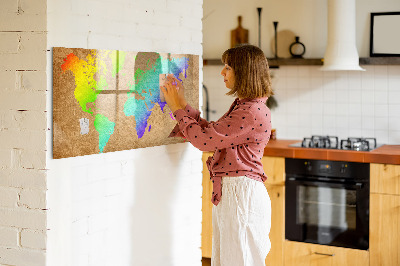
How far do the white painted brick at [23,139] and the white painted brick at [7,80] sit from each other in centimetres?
17

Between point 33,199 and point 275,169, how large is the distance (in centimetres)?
243

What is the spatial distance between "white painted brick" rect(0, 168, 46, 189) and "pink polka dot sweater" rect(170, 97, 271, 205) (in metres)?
0.71

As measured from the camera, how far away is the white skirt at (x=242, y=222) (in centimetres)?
276

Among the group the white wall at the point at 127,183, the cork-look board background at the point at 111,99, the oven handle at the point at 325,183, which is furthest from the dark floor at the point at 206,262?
the cork-look board background at the point at 111,99

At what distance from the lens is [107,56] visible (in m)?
2.51

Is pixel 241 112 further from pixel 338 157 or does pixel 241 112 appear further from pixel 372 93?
pixel 372 93

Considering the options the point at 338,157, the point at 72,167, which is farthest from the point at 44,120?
the point at 338,157

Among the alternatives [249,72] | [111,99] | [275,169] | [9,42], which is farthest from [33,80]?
[275,169]

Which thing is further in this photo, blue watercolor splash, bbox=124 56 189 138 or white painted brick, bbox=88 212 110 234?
blue watercolor splash, bbox=124 56 189 138

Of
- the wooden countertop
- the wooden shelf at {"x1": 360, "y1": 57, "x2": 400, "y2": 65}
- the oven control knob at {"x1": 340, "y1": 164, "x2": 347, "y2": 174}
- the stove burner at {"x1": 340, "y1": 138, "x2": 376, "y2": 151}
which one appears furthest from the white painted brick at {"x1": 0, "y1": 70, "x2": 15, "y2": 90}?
the wooden shelf at {"x1": 360, "y1": 57, "x2": 400, "y2": 65}

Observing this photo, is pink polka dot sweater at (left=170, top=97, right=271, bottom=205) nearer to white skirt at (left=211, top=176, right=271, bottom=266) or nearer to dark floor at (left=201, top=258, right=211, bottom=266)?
white skirt at (left=211, top=176, right=271, bottom=266)

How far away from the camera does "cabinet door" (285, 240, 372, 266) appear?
4.20 m

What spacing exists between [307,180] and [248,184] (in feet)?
5.41

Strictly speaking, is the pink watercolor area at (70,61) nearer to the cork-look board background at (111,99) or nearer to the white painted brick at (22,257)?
the cork-look board background at (111,99)
